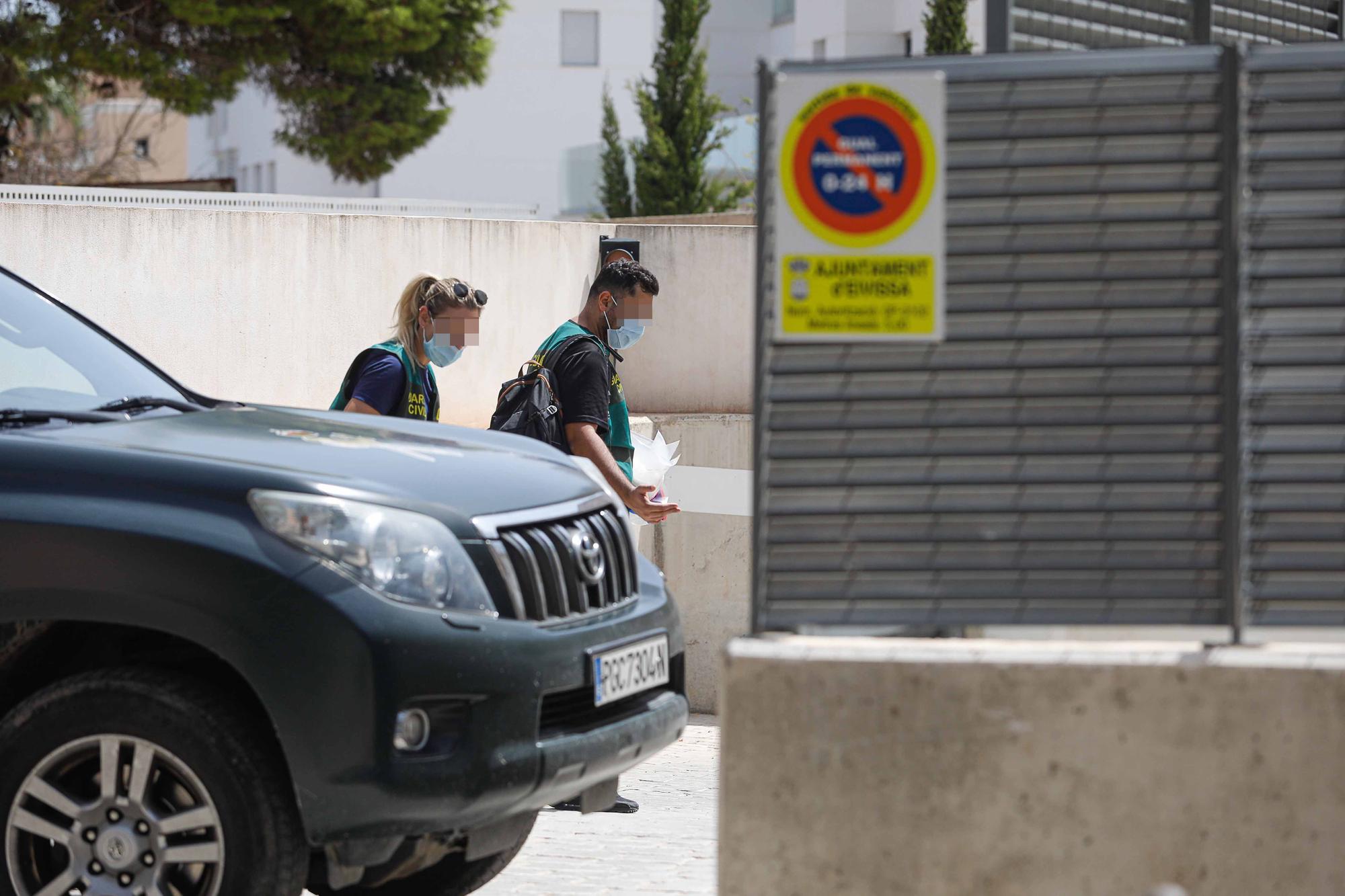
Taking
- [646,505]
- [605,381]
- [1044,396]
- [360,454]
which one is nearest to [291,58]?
[646,505]

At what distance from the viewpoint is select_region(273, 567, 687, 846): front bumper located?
4.04m

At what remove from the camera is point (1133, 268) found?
3.71 m

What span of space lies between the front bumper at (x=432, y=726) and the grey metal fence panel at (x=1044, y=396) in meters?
0.75

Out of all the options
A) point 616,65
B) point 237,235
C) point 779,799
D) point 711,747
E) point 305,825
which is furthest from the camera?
point 616,65

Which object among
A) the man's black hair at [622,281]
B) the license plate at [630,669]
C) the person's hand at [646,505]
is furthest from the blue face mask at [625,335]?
the license plate at [630,669]

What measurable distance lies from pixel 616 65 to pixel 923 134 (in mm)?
52072

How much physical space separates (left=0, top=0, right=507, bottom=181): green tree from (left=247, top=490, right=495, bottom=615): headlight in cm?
2794

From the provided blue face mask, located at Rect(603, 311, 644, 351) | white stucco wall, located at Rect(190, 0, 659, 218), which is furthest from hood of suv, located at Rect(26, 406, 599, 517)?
white stucco wall, located at Rect(190, 0, 659, 218)

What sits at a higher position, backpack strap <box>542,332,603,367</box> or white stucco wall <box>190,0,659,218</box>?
white stucco wall <box>190,0,659,218</box>

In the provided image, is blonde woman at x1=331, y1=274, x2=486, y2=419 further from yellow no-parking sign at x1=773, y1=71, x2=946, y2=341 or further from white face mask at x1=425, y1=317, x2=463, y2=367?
yellow no-parking sign at x1=773, y1=71, x2=946, y2=341

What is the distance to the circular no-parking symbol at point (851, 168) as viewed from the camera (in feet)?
12.3

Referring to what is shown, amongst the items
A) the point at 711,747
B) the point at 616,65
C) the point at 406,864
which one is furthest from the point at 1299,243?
the point at 616,65

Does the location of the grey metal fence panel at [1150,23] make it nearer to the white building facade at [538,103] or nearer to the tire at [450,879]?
the tire at [450,879]

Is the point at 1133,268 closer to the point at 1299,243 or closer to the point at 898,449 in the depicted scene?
the point at 1299,243
